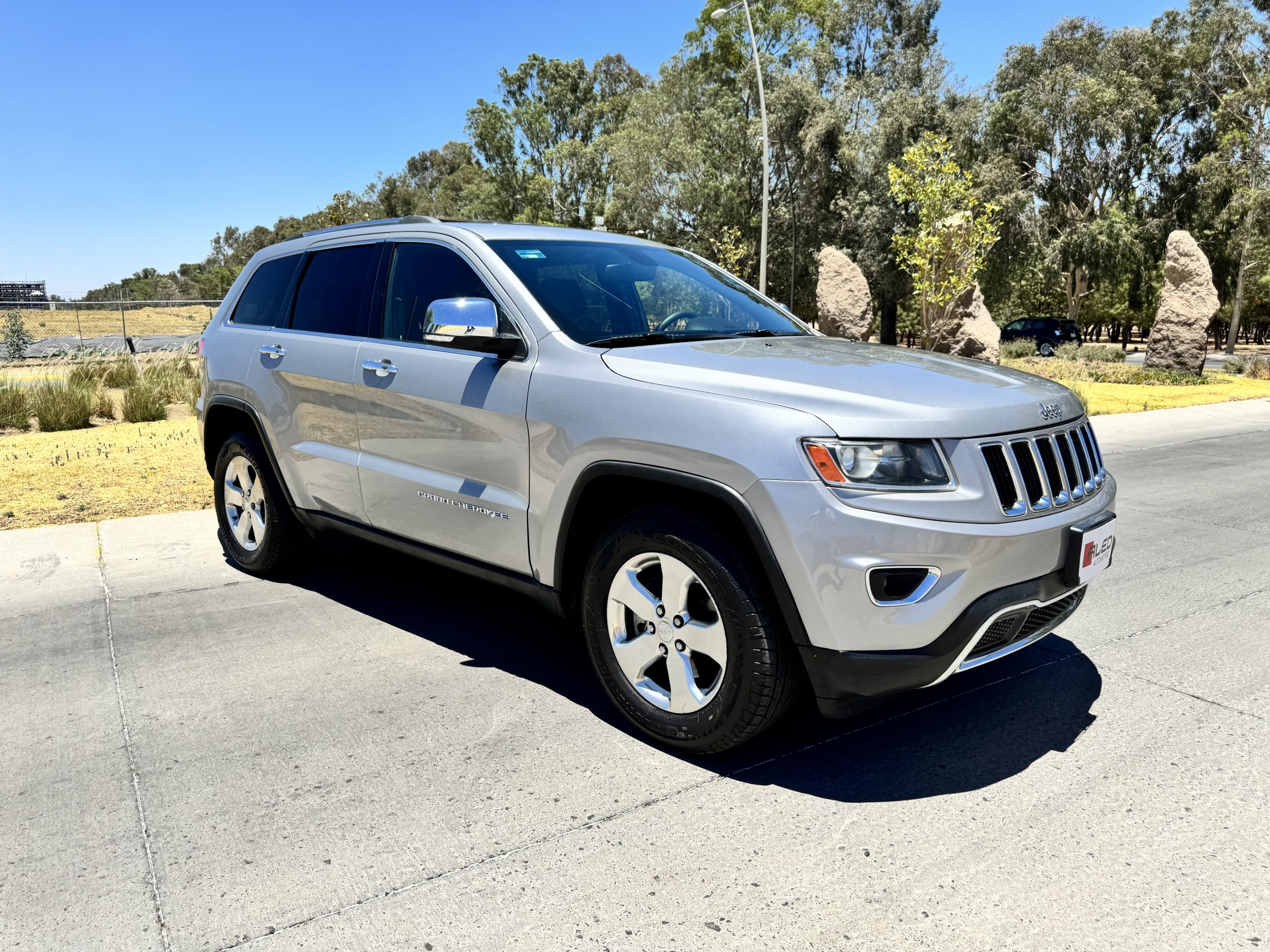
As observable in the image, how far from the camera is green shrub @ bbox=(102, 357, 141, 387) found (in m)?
13.9

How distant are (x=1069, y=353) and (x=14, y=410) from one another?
1059 inches

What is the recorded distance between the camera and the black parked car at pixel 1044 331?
1366 inches

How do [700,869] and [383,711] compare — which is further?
[383,711]

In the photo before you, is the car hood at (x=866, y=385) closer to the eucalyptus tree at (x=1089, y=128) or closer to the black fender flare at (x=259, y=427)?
the black fender flare at (x=259, y=427)

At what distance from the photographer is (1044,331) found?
34969 mm

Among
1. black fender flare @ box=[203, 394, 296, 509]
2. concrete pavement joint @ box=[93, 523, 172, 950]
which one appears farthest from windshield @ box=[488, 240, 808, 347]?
concrete pavement joint @ box=[93, 523, 172, 950]

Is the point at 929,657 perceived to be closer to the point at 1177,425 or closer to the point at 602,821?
the point at 602,821

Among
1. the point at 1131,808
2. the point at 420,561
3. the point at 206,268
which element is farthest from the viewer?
the point at 206,268

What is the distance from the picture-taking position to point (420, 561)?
572cm

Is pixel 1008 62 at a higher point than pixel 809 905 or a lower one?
higher

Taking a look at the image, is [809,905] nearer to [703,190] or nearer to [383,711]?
[383,711]

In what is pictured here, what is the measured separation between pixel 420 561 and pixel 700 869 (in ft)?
11.5

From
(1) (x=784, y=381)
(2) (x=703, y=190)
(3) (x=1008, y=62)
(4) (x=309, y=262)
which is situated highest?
(3) (x=1008, y=62)

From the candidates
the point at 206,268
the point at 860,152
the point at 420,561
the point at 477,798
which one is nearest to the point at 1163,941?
the point at 477,798
